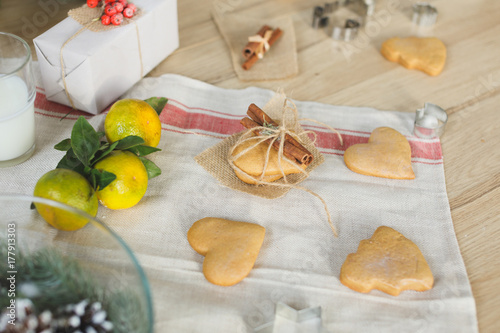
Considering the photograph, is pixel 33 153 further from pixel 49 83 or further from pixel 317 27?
pixel 317 27

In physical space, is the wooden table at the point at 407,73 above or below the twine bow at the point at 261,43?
below

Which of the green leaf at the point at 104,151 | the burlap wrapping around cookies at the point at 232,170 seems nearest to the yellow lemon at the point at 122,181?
the green leaf at the point at 104,151

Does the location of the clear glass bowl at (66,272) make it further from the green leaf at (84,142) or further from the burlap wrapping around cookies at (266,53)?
the burlap wrapping around cookies at (266,53)

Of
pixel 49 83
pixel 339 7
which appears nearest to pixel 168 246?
pixel 49 83

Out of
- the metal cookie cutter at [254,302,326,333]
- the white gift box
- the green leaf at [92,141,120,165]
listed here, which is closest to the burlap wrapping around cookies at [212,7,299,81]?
the white gift box

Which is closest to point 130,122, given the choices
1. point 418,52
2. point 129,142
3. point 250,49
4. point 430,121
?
point 129,142

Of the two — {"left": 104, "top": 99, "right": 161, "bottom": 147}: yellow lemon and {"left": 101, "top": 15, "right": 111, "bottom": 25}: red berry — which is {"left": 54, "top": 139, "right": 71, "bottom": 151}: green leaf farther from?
{"left": 101, "top": 15, "right": 111, "bottom": 25}: red berry

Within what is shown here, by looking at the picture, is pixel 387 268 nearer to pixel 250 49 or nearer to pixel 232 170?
pixel 232 170
